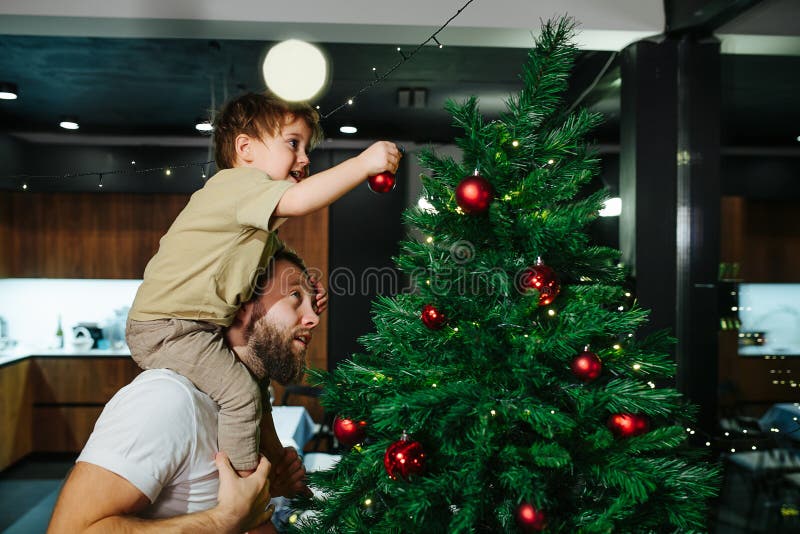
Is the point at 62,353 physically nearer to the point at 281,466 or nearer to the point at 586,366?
the point at 281,466

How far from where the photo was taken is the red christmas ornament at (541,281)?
2.48ft

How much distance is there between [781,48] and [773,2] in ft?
1.17

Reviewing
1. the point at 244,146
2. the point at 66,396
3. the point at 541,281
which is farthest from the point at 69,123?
the point at 541,281

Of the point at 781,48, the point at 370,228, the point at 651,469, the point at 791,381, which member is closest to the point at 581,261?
the point at 651,469

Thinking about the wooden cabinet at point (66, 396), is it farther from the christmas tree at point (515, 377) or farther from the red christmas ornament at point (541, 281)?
the red christmas ornament at point (541, 281)

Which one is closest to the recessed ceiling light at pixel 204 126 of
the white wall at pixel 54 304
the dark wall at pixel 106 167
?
the dark wall at pixel 106 167

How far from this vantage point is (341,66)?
10.7 feet

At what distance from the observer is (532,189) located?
2.65 feet

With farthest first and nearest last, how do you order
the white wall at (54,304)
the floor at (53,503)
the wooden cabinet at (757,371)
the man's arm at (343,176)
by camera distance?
1. the white wall at (54,304)
2. the floor at (53,503)
3. the wooden cabinet at (757,371)
4. the man's arm at (343,176)

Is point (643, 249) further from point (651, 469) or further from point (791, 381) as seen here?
point (651, 469)

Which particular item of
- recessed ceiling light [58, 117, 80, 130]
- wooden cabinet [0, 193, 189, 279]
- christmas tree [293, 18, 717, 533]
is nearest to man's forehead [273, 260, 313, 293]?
christmas tree [293, 18, 717, 533]

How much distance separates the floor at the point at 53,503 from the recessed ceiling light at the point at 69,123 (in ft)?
10.5

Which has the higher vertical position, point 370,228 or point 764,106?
point 764,106

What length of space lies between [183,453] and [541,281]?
70 cm
